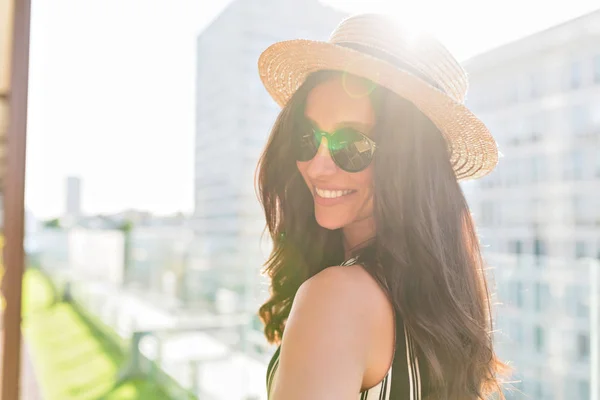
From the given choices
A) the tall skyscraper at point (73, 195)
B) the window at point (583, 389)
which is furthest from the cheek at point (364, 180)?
the tall skyscraper at point (73, 195)

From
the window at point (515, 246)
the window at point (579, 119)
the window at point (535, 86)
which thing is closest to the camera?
the window at point (579, 119)

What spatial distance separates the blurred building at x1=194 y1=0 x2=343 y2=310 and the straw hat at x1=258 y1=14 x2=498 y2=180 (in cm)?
163

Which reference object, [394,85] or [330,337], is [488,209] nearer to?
[394,85]

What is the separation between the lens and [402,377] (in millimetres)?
638

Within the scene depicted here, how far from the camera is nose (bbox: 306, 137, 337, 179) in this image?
0.81m

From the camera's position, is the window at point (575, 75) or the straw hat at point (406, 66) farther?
the window at point (575, 75)

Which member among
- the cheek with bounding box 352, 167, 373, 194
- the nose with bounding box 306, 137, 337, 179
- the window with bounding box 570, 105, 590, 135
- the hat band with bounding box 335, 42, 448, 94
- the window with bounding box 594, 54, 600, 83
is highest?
the window with bounding box 594, 54, 600, 83

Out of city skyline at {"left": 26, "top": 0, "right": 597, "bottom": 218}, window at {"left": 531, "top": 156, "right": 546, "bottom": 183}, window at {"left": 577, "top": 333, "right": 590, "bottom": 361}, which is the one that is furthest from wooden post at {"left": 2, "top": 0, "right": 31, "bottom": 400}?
window at {"left": 531, "top": 156, "right": 546, "bottom": 183}

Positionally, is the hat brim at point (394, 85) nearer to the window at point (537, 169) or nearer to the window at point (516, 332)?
the window at point (516, 332)

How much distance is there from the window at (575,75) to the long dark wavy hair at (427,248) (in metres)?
3.23

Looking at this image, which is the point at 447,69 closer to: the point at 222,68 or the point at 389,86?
the point at 389,86

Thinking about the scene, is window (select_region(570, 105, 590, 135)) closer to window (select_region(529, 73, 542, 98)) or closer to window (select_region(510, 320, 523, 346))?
window (select_region(529, 73, 542, 98))

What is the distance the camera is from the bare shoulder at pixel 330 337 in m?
0.56

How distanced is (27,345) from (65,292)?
1914mm
